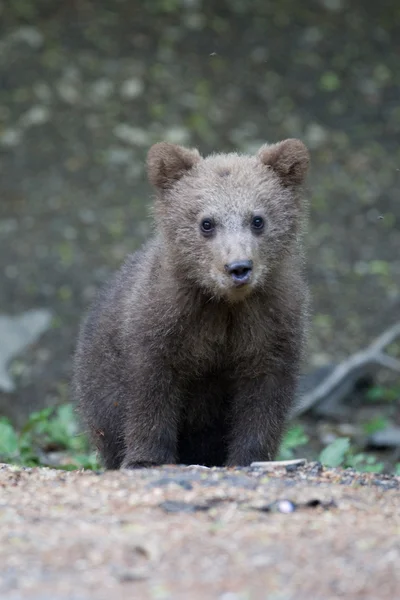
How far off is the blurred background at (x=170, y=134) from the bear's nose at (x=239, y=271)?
4272 mm

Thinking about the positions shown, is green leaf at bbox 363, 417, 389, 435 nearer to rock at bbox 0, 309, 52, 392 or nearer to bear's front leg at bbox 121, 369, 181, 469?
bear's front leg at bbox 121, 369, 181, 469

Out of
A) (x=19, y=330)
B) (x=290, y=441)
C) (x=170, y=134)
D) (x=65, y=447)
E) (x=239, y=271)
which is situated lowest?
(x=65, y=447)

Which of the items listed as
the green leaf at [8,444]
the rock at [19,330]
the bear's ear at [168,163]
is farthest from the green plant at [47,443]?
the bear's ear at [168,163]

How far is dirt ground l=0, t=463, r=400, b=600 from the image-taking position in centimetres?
411

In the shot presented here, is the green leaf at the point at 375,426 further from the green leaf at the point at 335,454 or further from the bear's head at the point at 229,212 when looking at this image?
the bear's head at the point at 229,212

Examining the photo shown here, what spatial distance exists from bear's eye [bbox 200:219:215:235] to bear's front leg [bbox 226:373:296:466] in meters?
0.95

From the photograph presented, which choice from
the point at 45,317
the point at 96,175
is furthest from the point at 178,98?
the point at 45,317

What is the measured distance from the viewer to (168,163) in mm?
7277

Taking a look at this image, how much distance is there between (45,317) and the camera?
12.1 meters

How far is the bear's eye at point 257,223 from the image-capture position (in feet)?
22.8

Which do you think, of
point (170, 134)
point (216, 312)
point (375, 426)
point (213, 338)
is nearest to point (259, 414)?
point (213, 338)

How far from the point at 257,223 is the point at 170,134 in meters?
7.10

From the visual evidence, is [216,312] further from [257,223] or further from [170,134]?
[170,134]

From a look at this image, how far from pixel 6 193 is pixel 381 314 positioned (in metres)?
4.56
